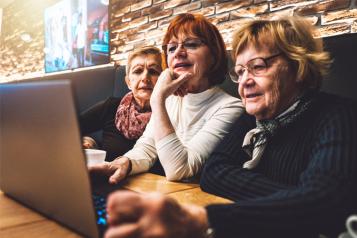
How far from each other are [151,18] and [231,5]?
97 centimetres

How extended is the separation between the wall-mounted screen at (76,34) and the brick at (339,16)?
2.35 metres

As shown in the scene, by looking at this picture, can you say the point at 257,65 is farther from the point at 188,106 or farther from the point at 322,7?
the point at 322,7

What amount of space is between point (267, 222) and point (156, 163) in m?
0.96

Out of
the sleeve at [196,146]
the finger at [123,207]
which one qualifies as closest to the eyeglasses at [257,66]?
the sleeve at [196,146]

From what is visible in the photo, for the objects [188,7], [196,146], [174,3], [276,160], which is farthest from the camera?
[174,3]

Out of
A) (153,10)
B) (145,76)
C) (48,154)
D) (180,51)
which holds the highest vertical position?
(153,10)

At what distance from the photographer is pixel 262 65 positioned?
103 centimetres

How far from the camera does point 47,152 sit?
591 mm

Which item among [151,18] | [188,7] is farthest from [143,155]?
[151,18]

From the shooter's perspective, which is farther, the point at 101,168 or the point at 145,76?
the point at 145,76

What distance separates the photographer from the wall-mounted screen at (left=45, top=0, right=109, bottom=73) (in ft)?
11.5

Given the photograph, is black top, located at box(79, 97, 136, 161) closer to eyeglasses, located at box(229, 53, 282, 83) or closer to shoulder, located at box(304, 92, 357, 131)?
eyeglasses, located at box(229, 53, 282, 83)

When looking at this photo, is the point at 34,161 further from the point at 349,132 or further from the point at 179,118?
the point at 179,118

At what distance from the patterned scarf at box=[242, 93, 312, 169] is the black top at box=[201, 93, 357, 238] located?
0.7 inches
